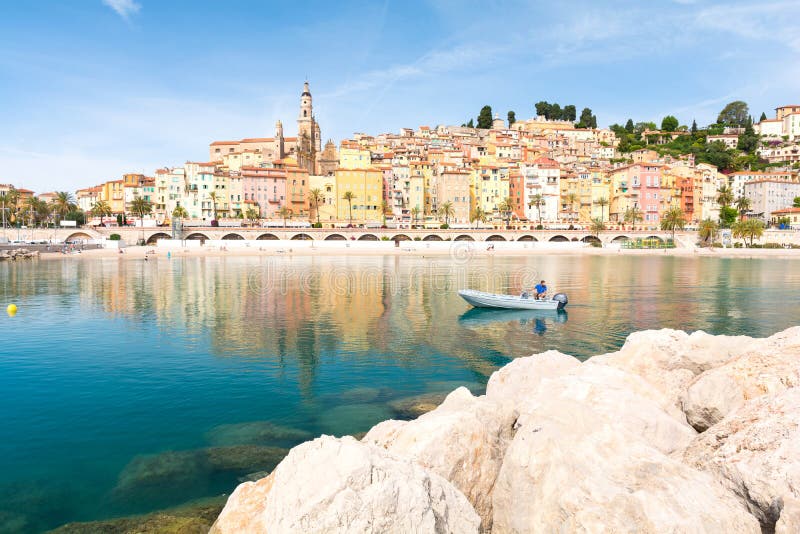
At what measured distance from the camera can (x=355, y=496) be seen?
17.5ft

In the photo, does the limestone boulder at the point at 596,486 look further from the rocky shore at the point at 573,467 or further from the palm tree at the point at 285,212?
the palm tree at the point at 285,212

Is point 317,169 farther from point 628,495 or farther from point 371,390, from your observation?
point 628,495

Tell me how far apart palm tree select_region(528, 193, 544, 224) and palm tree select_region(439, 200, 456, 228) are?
20.1 m

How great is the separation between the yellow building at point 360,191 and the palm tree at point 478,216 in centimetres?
2387

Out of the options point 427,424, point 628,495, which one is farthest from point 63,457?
point 628,495

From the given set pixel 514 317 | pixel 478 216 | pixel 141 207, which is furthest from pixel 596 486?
pixel 141 207

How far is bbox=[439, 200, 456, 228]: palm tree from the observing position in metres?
128

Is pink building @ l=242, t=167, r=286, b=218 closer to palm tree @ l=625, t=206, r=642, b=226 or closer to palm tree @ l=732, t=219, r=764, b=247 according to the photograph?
palm tree @ l=625, t=206, r=642, b=226

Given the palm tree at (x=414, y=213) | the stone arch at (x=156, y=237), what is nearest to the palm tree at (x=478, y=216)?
the palm tree at (x=414, y=213)

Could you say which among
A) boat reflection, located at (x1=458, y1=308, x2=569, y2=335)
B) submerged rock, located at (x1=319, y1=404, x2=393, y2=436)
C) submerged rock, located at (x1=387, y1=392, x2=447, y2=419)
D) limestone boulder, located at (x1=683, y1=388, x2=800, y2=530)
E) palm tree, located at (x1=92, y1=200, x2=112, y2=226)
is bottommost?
submerged rock, located at (x1=319, y1=404, x2=393, y2=436)

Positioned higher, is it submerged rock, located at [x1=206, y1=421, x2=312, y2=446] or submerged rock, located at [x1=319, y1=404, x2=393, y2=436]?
submerged rock, located at [x1=319, y1=404, x2=393, y2=436]

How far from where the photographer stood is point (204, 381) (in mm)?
17969

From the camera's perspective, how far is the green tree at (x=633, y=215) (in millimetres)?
132125

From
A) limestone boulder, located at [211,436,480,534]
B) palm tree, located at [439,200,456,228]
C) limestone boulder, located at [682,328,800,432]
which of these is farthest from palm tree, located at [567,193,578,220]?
limestone boulder, located at [211,436,480,534]
